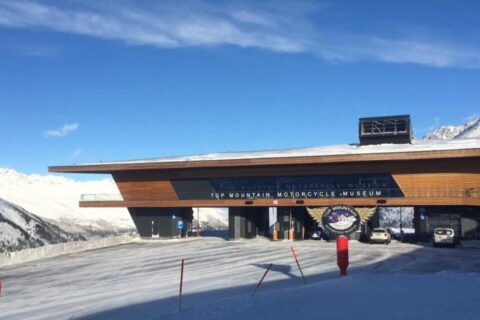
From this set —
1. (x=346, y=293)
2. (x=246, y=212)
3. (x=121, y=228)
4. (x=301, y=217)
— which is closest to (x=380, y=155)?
(x=301, y=217)

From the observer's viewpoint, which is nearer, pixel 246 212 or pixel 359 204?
pixel 359 204

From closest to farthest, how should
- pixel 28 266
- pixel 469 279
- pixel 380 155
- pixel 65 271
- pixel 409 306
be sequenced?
1. pixel 409 306
2. pixel 469 279
3. pixel 65 271
4. pixel 28 266
5. pixel 380 155

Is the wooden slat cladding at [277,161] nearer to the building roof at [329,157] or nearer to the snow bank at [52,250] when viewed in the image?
the building roof at [329,157]

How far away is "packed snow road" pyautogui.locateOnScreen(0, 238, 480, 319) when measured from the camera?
12609 mm

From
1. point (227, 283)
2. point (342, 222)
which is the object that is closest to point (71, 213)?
point (227, 283)

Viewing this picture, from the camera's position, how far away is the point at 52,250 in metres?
40.2

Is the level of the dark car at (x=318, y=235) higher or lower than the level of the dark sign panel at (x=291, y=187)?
lower

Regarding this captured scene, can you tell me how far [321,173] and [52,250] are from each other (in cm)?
2429

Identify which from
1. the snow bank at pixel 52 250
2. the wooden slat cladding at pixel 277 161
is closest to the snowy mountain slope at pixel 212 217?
the wooden slat cladding at pixel 277 161

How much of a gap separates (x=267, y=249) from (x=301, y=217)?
1370cm

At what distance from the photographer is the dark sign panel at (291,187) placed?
47.0 metres

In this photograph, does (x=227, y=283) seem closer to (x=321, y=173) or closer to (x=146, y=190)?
(x=321, y=173)

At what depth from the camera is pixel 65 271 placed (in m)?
30.3

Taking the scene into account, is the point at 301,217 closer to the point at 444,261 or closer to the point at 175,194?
the point at 175,194
